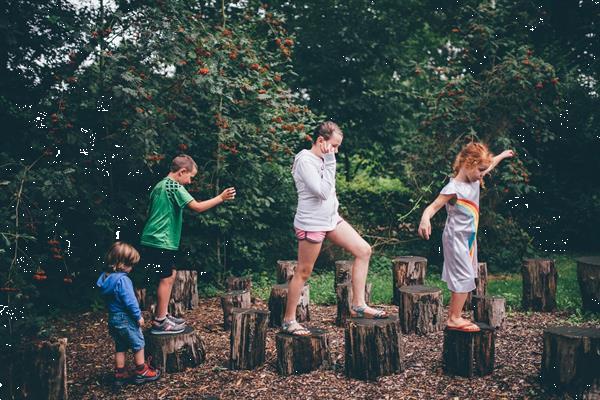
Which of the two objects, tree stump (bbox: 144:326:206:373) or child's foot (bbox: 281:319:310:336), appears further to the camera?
tree stump (bbox: 144:326:206:373)

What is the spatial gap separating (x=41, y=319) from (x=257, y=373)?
1.93m

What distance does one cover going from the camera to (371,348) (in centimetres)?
485

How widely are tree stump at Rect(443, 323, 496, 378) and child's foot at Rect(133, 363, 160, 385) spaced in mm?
2624

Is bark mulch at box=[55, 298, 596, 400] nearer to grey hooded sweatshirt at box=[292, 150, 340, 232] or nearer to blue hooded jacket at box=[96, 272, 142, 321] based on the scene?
blue hooded jacket at box=[96, 272, 142, 321]

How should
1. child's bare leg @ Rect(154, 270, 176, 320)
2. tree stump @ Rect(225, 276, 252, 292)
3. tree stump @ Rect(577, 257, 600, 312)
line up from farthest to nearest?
tree stump @ Rect(225, 276, 252, 292), tree stump @ Rect(577, 257, 600, 312), child's bare leg @ Rect(154, 270, 176, 320)

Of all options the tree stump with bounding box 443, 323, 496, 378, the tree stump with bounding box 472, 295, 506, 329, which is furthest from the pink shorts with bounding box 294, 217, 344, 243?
the tree stump with bounding box 472, 295, 506, 329

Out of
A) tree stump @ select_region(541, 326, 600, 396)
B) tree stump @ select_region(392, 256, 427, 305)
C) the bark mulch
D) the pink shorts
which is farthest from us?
tree stump @ select_region(392, 256, 427, 305)

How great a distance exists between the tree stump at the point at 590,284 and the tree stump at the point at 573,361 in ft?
8.91

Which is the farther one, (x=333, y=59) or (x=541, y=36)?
(x=333, y=59)

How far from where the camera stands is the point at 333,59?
44.3ft

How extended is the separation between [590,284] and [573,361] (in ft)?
9.68

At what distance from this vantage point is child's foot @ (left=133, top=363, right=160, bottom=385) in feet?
16.4

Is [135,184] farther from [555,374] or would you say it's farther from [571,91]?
[571,91]

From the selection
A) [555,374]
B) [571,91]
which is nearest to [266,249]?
[555,374]
